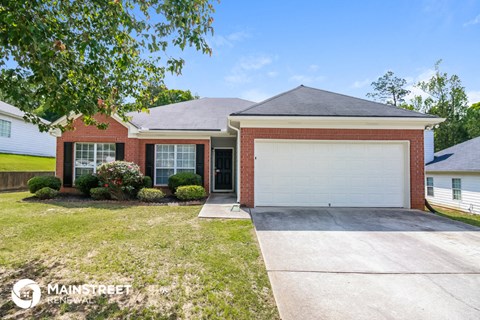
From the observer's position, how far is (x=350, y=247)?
4.72 m

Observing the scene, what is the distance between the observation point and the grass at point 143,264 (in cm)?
274

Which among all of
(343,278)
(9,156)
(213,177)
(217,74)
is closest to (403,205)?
(343,278)

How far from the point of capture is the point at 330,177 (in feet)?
27.3

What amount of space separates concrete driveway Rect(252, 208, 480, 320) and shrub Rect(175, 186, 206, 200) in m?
3.30

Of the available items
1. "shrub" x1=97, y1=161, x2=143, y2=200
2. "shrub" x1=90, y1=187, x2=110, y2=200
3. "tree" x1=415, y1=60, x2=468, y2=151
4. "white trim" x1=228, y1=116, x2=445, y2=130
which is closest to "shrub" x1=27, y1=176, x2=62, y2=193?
"shrub" x1=90, y1=187, x2=110, y2=200

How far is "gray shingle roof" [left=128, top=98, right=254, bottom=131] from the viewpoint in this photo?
11023 mm

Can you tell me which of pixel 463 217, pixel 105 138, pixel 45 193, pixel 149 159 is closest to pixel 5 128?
pixel 45 193

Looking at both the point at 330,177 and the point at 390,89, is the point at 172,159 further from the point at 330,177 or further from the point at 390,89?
the point at 390,89

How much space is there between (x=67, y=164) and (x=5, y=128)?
13.9 m

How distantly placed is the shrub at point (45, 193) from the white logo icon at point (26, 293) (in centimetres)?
765

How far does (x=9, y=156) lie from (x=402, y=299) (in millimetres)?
25383

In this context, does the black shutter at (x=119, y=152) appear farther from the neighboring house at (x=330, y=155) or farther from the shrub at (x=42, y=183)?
the neighboring house at (x=330, y=155)

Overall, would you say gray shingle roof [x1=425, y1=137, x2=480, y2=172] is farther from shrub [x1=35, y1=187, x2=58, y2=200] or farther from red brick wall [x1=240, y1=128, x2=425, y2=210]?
shrub [x1=35, y1=187, x2=58, y2=200]

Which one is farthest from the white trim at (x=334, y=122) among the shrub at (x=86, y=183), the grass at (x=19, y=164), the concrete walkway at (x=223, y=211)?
the grass at (x=19, y=164)
